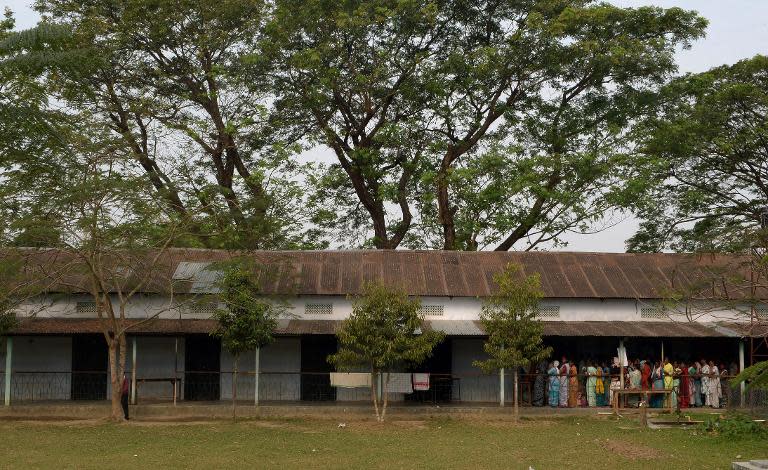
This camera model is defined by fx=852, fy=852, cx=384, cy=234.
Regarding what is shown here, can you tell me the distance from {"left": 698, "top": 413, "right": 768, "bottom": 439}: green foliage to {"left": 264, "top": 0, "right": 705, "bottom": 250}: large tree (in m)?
12.9

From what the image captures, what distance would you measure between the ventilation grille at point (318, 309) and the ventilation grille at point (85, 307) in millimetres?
6239

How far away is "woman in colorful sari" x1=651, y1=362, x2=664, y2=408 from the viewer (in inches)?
932

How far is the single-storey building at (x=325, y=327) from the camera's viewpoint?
24312mm

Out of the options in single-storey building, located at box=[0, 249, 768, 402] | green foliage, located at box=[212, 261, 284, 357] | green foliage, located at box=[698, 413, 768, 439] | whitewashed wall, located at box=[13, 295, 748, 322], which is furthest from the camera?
whitewashed wall, located at box=[13, 295, 748, 322]

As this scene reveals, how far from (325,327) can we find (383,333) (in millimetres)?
3407

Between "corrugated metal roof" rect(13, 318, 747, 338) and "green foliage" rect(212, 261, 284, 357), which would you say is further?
"corrugated metal roof" rect(13, 318, 747, 338)

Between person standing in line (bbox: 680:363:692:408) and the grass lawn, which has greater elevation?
person standing in line (bbox: 680:363:692:408)

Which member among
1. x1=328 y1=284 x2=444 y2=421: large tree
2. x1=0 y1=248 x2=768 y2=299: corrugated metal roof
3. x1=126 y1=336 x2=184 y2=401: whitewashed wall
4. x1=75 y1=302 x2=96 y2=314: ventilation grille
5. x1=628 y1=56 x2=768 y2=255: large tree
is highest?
x1=628 y1=56 x2=768 y2=255: large tree

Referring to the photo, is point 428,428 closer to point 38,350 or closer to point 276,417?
point 276,417

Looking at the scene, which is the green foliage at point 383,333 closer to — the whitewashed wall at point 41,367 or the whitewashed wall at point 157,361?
the whitewashed wall at point 157,361

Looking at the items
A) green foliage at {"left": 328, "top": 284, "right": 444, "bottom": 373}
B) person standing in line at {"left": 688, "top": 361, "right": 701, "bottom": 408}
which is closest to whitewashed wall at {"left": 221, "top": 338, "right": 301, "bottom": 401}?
green foliage at {"left": 328, "top": 284, "right": 444, "bottom": 373}

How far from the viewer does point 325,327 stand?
23969 mm

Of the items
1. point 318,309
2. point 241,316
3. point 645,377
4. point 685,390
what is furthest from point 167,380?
point 685,390

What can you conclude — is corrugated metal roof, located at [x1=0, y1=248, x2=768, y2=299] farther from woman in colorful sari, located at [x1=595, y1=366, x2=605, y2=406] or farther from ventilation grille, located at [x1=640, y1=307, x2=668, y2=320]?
woman in colorful sari, located at [x1=595, y1=366, x2=605, y2=406]
